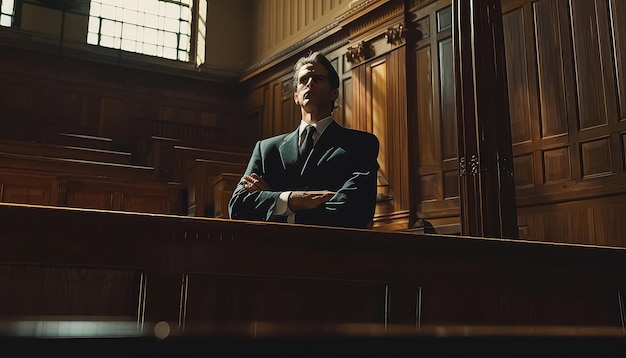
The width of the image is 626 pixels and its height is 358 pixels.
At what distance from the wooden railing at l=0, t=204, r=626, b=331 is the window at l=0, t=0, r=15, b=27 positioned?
6.79m

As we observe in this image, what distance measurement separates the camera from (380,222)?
5.34m

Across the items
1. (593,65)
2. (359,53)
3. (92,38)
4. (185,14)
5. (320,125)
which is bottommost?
(320,125)

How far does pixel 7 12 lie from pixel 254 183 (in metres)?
6.61

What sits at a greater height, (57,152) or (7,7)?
(7,7)

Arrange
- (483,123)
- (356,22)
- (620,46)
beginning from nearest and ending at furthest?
(483,123), (620,46), (356,22)

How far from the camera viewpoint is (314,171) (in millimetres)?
1947

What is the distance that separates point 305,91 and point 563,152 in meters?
2.67

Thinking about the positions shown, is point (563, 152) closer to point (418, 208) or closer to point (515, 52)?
point (515, 52)

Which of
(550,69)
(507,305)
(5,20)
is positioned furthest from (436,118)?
(5,20)

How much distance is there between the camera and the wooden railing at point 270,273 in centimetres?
141

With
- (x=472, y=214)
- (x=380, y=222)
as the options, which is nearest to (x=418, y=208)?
(x=380, y=222)

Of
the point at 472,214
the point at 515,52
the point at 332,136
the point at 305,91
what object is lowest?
the point at 472,214

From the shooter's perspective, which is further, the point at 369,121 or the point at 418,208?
the point at 369,121

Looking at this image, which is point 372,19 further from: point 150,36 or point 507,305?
point 507,305
